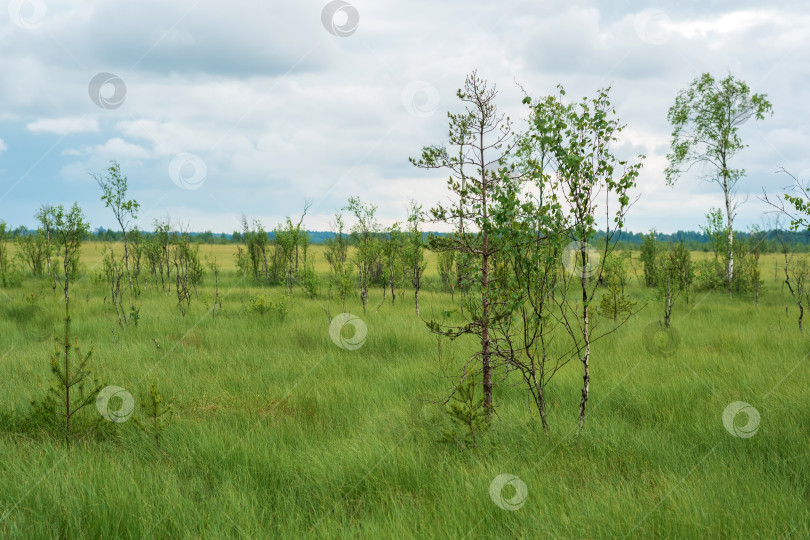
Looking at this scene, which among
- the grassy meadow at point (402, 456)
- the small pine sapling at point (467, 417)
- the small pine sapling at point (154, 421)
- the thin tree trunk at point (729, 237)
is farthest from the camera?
the thin tree trunk at point (729, 237)

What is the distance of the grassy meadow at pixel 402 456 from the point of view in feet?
11.0

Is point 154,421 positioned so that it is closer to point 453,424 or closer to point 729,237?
point 453,424

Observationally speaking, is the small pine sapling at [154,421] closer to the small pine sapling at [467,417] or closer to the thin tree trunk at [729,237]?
the small pine sapling at [467,417]

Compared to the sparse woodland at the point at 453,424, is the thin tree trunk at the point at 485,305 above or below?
above

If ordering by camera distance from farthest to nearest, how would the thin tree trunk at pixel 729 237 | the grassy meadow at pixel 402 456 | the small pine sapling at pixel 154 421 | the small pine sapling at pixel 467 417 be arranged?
the thin tree trunk at pixel 729 237, the small pine sapling at pixel 154 421, the small pine sapling at pixel 467 417, the grassy meadow at pixel 402 456

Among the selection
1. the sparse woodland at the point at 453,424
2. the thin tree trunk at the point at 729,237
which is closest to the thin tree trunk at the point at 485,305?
the sparse woodland at the point at 453,424

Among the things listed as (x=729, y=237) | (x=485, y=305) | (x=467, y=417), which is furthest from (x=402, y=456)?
(x=729, y=237)

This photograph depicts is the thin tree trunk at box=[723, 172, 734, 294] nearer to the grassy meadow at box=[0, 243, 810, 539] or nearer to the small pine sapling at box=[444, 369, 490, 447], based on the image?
the grassy meadow at box=[0, 243, 810, 539]

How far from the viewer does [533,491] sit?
3.65 metres

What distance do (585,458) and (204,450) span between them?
3798 millimetres

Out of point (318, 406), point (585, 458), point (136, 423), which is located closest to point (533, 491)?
point (585, 458)

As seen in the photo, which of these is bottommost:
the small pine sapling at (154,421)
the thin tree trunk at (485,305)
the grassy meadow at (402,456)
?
the grassy meadow at (402,456)

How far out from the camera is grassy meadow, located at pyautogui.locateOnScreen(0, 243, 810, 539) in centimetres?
335

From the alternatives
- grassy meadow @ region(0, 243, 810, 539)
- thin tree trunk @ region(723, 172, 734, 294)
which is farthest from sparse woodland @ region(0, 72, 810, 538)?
thin tree trunk @ region(723, 172, 734, 294)
